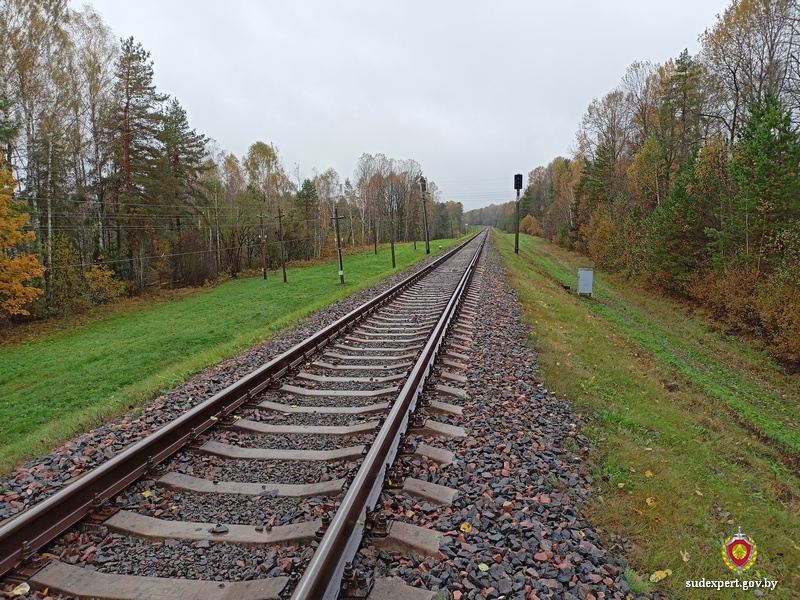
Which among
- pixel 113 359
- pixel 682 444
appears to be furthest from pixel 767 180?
pixel 113 359

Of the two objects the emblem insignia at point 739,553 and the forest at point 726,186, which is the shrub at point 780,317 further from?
the emblem insignia at point 739,553

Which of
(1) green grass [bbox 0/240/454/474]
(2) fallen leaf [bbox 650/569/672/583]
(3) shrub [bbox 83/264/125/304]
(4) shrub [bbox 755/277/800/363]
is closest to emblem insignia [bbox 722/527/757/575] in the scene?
(2) fallen leaf [bbox 650/569/672/583]

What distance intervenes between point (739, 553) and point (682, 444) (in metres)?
2.80

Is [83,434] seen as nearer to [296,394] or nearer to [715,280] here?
[296,394]

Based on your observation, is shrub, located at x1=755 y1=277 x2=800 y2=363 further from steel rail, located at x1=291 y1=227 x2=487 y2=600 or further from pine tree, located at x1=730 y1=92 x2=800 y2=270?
steel rail, located at x1=291 y1=227 x2=487 y2=600

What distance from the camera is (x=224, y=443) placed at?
4.28m

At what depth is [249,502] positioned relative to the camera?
11.0ft

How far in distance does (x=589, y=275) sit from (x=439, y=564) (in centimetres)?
2167

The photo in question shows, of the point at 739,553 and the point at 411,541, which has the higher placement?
the point at 411,541

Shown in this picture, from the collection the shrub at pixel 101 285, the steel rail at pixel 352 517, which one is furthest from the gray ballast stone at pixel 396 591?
the shrub at pixel 101 285

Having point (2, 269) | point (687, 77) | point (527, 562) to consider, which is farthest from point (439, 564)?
point (687, 77)

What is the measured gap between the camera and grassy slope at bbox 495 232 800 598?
3203mm

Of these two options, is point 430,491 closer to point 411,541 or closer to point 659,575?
point 411,541

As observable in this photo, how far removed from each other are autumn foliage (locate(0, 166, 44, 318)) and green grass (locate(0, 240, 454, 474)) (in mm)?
2003
